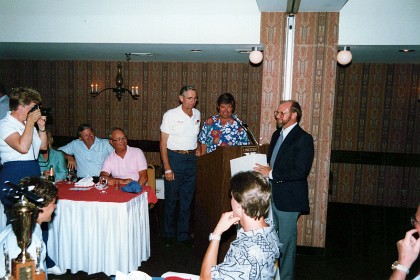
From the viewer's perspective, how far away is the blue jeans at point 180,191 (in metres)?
4.82

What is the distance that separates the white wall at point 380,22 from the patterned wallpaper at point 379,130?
2.88 m

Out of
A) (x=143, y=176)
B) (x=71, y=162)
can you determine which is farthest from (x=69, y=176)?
(x=143, y=176)

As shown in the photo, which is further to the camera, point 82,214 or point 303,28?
point 303,28

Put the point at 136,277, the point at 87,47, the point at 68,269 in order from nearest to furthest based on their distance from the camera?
the point at 136,277 < the point at 68,269 < the point at 87,47

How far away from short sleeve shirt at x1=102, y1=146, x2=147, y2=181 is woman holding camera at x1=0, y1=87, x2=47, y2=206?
117 centimetres

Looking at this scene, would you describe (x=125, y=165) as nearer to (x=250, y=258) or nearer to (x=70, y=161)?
(x=70, y=161)

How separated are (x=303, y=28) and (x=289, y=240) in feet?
8.35

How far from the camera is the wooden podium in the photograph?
358cm

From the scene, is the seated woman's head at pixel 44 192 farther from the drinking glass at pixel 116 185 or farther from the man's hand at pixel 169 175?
the man's hand at pixel 169 175

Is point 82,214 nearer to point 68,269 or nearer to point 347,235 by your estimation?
point 68,269

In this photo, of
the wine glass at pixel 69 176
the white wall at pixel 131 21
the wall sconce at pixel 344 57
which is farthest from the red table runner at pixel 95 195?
the wall sconce at pixel 344 57

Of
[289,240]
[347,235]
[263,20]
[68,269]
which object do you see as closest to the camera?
[289,240]

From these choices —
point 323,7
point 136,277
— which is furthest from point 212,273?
point 323,7

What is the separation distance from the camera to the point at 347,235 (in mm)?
5520
